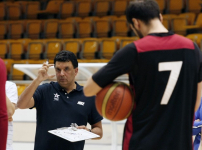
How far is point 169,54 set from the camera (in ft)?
6.61

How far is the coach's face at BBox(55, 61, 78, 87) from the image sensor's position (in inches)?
118

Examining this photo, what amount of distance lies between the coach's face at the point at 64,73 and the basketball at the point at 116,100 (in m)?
0.98

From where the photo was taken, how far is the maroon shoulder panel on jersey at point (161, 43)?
6.51ft

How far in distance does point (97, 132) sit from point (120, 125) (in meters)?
2.25

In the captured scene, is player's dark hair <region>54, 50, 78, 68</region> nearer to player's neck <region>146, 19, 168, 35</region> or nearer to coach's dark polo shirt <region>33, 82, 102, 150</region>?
coach's dark polo shirt <region>33, 82, 102, 150</region>

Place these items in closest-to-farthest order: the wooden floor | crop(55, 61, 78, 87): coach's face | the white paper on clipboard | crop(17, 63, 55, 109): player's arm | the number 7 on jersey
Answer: the number 7 on jersey < the white paper on clipboard < crop(17, 63, 55, 109): player's arm < crop(55, 61, 78, 87): coach's face < the wooden floor

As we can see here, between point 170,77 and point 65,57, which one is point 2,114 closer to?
point 170,77

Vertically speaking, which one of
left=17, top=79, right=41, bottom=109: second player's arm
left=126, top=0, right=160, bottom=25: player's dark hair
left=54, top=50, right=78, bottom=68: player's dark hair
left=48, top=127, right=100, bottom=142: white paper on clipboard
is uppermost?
left=126, top=0, right=160, bottom=25: player's dark hair

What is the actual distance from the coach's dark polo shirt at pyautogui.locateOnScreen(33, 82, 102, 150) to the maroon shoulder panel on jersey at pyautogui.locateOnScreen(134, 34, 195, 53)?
3.73ft

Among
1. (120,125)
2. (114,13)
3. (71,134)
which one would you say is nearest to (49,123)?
(71,134)

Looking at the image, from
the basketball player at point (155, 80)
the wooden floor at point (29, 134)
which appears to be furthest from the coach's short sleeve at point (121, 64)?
the wooden floor at point (29, 134)

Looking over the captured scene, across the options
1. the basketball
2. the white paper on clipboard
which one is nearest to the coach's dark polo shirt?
the white paper on clipboard

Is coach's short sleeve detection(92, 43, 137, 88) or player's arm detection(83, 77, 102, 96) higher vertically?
coach's short sleeve detection(92, 43, 137, 88)

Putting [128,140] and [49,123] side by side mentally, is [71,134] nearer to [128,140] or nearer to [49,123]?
[49,123]
